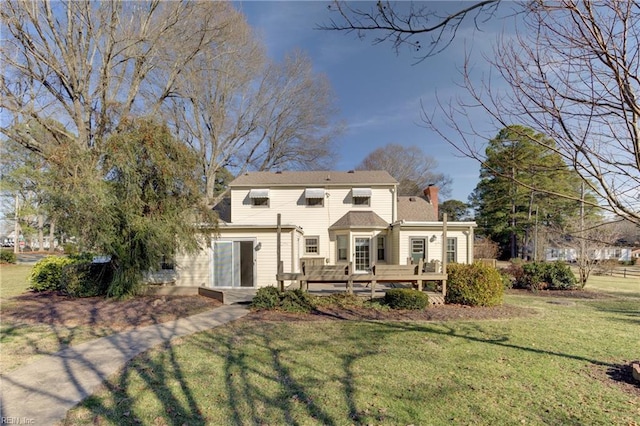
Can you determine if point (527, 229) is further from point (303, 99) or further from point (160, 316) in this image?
point (160, 316)

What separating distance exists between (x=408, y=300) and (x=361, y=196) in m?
9.90

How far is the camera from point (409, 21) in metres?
2.90

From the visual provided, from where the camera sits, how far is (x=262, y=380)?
4445 mm

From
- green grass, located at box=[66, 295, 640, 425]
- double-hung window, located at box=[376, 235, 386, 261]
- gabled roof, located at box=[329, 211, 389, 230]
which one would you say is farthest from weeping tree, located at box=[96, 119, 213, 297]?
double-hung window, located at box=[376, 235, 386, 261]

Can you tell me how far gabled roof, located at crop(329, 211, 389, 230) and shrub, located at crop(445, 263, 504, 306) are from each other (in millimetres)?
6968

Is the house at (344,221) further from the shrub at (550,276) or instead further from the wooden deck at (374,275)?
the wooden deck at (374,275)

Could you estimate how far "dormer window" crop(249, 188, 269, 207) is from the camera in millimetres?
A: 18188

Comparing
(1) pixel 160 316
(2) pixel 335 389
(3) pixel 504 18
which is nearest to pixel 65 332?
(1) pixel 160 316

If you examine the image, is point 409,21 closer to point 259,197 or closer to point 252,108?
point 259,197

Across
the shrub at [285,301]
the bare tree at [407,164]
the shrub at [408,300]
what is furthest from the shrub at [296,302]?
the bare tree at [407,164]

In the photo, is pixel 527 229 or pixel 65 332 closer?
pixel 65 332

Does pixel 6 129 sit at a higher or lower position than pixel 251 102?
lower

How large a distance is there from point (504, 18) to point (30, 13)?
53.5ft

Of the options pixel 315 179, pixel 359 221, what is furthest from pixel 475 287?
pixel 315 179
